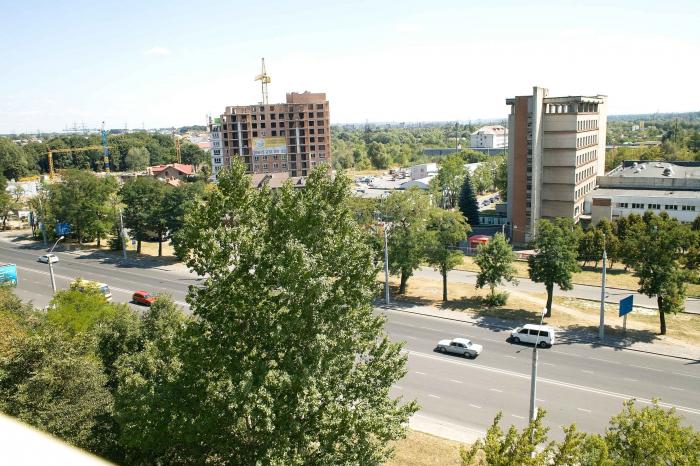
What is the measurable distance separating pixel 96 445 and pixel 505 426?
642 inches

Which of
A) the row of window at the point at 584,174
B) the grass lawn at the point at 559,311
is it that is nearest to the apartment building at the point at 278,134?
the row of window at the point at 584,174

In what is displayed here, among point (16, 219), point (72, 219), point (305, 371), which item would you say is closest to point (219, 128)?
point (16, 219)

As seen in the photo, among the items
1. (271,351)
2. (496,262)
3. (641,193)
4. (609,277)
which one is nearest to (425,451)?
(271,351)

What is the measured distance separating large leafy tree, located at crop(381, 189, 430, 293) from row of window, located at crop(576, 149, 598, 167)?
30.8 metres

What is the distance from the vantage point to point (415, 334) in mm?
35469

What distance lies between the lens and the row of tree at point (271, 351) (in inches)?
508

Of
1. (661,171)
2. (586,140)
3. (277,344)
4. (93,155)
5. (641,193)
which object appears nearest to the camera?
(277,344)

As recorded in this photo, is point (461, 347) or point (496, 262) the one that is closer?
point (461, 347)

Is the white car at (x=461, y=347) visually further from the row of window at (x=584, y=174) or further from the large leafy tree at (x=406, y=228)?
the row of window at (x=584, y=174)

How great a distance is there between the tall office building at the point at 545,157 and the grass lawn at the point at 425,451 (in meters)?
46.8

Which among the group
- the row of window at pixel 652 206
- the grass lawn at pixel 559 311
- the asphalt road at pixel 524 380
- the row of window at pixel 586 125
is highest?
the row of window at pixel 586 125

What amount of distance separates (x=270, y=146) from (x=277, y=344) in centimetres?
9873

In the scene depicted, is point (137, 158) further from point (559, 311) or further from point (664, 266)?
point (664, 266)

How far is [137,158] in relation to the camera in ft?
508
